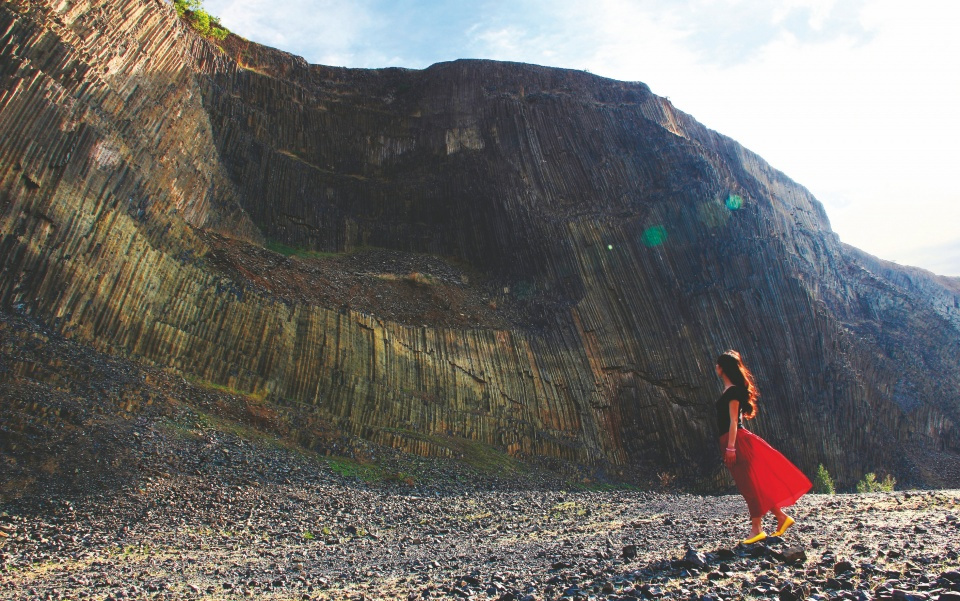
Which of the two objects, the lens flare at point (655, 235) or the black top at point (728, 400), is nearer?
the black top at point (728, 400)

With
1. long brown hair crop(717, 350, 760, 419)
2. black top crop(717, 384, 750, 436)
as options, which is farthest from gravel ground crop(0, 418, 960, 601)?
long brown hair crop(717, 350, 760, 419)

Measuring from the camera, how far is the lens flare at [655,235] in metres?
27.1

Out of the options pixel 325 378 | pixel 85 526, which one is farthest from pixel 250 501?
pixel 325 378

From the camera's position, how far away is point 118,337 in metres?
14.0

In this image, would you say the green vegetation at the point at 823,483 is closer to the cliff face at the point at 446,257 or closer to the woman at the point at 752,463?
the cliff face at the point at 446,257

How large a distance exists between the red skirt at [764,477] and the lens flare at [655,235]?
71.7 ft

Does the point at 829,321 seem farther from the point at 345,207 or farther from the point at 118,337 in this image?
the point at 118,337

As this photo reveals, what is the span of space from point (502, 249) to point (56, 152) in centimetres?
1743

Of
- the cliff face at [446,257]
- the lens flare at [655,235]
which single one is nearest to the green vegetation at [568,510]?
the cliff face at [446,257]

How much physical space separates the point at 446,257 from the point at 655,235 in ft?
31.3

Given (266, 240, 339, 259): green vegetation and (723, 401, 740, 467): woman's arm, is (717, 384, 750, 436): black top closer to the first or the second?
(723, 401, 740, 467): woman's arm

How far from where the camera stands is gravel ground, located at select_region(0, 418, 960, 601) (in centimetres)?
491

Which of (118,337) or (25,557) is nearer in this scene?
(25,557)

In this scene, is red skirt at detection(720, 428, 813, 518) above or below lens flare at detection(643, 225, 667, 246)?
below
